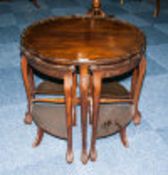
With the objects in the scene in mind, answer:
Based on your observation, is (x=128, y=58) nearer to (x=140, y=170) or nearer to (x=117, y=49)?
(x=117, y=49)

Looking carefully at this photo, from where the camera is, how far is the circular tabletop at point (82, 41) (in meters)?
1.80

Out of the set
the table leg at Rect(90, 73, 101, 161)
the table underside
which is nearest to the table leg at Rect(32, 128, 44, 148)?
the table underside

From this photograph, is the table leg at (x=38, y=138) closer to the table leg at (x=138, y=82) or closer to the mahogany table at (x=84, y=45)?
the mahogany table at (x=84, y=45)

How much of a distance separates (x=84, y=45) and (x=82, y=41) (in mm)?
78

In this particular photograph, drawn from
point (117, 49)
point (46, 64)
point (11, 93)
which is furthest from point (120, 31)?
point (11, 93)

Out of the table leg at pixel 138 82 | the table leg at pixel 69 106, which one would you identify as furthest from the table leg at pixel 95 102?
the table leg at pixel 138 82

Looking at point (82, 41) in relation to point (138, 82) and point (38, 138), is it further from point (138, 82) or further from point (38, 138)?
point (38, 138)

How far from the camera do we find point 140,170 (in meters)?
2.14

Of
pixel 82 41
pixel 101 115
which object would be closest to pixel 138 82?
pixel 101 115

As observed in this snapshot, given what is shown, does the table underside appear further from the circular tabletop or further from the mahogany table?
the circular tabletop

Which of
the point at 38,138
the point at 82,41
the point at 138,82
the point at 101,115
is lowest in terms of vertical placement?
the point at 38,138

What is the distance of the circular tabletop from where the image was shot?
1798 mm

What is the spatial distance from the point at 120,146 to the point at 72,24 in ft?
3.54

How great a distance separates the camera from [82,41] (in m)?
2.04
